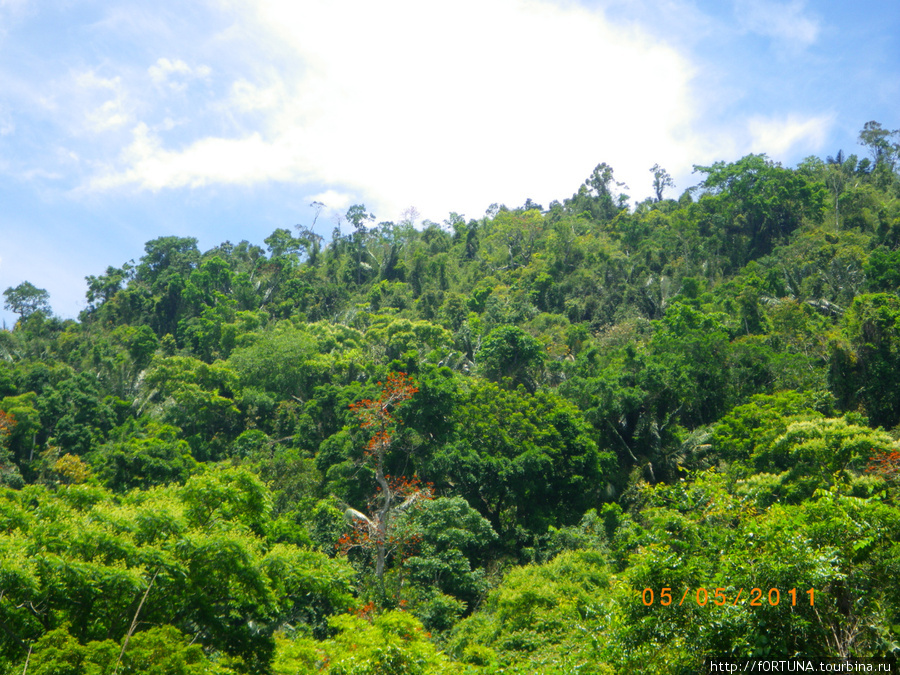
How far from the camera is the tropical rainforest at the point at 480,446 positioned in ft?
26.7

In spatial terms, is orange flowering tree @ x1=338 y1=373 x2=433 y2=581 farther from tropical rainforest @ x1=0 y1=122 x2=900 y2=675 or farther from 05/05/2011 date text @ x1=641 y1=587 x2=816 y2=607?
05/05/2011 date text @ x1=641 y1=587 x2=816 y2=607

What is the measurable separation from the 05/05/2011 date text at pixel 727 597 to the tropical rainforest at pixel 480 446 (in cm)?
5

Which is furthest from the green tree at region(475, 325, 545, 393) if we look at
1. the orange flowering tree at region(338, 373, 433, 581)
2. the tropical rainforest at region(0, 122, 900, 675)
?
the orange flowering tree at region(338, 373, 433, 581)

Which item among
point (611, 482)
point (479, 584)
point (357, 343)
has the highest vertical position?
point (357, 343)

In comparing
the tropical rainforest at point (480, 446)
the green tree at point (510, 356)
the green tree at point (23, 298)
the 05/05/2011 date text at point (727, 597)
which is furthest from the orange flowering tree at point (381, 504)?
the green tree at point (23, 298)

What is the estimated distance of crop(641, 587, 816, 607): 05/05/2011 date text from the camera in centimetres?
648

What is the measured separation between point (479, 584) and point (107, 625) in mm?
10930

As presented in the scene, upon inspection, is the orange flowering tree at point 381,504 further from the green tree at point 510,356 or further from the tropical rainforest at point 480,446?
the green tree at point 510,356

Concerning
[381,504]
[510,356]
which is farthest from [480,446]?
[510,356]

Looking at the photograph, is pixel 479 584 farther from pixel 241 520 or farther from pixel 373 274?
pixel 373 274

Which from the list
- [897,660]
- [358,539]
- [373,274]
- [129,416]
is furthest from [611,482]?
[373,274]

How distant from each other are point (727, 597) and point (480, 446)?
17.1m

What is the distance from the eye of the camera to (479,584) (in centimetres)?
1808

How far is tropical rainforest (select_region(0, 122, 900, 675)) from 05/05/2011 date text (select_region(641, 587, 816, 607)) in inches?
1.9
